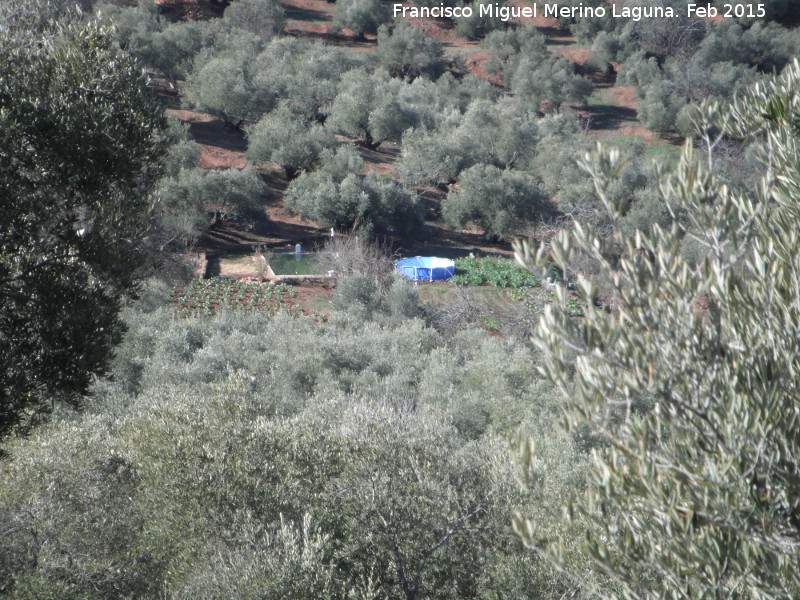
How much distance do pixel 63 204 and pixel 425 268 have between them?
2784 cm

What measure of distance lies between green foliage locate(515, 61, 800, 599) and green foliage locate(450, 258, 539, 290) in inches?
1161

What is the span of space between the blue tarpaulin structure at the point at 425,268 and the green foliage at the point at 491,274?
1.63 ft

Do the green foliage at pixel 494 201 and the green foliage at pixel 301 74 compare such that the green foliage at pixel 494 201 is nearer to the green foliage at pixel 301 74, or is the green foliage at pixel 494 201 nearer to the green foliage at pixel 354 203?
the green foliage at pixel 354 203

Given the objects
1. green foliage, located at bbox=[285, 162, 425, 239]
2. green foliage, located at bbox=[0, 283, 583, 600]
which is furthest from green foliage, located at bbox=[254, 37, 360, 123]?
green foliage, located at bbox=[0, 283, 583, 600]

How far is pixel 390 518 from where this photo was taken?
7164mm

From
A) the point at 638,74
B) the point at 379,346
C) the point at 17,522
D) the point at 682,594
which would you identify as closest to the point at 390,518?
the point at 17,522

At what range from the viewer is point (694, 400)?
10.3 ft

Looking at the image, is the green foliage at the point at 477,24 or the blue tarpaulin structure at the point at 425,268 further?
the green foliage at the point at 477,24

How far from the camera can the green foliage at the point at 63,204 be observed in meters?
5.82

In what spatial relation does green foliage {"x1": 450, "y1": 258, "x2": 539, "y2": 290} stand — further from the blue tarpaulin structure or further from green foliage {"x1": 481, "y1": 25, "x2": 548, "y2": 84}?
green foliage {"x1": 481, "y1": 25, "x2": 548, "y2": 84}

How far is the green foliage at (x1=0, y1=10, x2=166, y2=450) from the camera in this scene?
5820mm

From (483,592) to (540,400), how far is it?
7221mm

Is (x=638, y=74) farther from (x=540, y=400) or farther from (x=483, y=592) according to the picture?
(x=483, y=592)

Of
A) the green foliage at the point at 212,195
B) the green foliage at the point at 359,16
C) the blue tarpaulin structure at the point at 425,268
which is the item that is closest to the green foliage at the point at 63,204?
the green foliage at the point at 212,195
